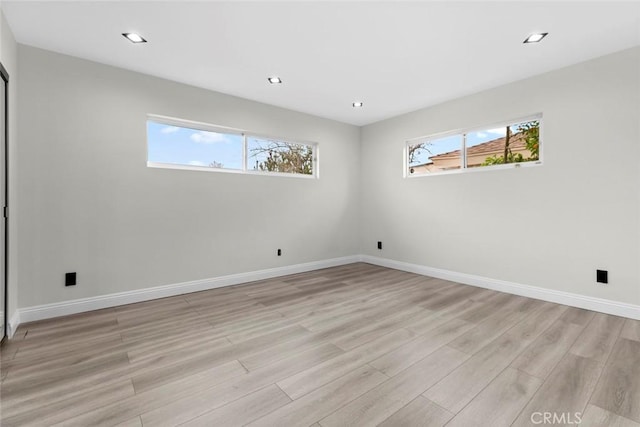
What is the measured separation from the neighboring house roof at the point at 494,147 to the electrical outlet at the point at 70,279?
4.73 m

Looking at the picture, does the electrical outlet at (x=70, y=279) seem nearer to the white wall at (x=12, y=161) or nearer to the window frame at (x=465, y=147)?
the white wall at (x=12, y=161)

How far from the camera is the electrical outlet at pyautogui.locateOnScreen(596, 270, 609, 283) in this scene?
107 inches

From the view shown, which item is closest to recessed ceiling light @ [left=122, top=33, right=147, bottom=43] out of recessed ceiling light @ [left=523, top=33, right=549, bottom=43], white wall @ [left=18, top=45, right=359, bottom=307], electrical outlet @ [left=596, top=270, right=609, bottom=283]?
white wall @ [left=18, top=45, right=359, bottom=307]

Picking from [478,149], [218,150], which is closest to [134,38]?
[218,150]

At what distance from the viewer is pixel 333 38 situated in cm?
245

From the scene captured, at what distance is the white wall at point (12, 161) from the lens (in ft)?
7.34

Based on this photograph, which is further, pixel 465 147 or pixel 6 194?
pixel 465 147

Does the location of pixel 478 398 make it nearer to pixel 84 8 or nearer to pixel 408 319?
pixel 408 319

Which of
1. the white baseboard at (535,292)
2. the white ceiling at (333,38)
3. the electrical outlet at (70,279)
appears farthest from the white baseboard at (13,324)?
the white baseboard at (535,292)
